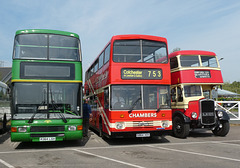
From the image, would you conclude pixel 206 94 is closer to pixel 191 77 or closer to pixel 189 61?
pixel 191 77

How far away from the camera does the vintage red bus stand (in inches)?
470

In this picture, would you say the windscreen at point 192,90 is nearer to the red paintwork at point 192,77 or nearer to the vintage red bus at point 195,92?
the vintage red bus at point 195,92

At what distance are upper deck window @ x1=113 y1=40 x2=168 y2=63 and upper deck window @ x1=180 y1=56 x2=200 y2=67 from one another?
2.19 metres

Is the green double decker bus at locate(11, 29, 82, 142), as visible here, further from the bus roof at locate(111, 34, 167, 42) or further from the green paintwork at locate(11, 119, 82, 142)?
the bus roof at locate(111, 34, 167, 42)

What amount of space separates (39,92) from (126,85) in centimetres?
324

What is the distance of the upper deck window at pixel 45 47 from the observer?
31.0 feet

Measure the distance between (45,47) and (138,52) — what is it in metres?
3.63

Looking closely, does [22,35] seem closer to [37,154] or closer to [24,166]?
[37,154]

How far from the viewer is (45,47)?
9664mm

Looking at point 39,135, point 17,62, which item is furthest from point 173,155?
point 17,62

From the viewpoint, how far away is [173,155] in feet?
26.0

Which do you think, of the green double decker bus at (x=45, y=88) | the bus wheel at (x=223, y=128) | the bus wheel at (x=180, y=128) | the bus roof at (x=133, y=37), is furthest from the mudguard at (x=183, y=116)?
the green double decker bus at (x=45, y=88)

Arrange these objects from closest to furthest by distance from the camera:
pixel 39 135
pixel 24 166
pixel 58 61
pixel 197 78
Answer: pixel 24 166
pixel 39 135
pixel 58 61
pixel 197 78

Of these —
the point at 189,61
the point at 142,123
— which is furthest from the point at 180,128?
the point at 189,61
